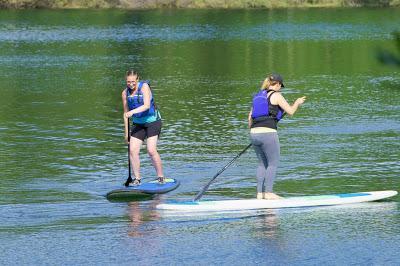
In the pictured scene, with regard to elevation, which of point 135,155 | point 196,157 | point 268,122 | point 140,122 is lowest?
point 196,157

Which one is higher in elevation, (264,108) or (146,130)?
(264,108)

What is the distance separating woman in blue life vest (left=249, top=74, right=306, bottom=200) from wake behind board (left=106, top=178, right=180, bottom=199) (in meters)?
1.66

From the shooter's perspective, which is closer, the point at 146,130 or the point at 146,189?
the point at 146,189

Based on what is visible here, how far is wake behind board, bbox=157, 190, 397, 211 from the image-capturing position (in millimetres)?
13102

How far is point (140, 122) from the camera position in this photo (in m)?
14.6

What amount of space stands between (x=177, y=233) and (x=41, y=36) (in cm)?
4678

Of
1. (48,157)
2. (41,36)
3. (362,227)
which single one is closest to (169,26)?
(41,36)

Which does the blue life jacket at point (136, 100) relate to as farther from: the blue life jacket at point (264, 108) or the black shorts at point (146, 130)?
the blue life jacket at point (264, 108)

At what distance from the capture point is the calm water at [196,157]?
37.6 ft

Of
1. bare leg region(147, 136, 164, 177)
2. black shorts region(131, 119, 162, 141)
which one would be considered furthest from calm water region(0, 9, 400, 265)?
black shorts region(131, 119, 162, 141)

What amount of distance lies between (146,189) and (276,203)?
2010mm

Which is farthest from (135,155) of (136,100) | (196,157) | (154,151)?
(196,157)

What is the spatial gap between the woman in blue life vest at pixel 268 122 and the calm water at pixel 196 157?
544 mm

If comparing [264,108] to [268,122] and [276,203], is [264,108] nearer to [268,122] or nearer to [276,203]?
[268,122]
